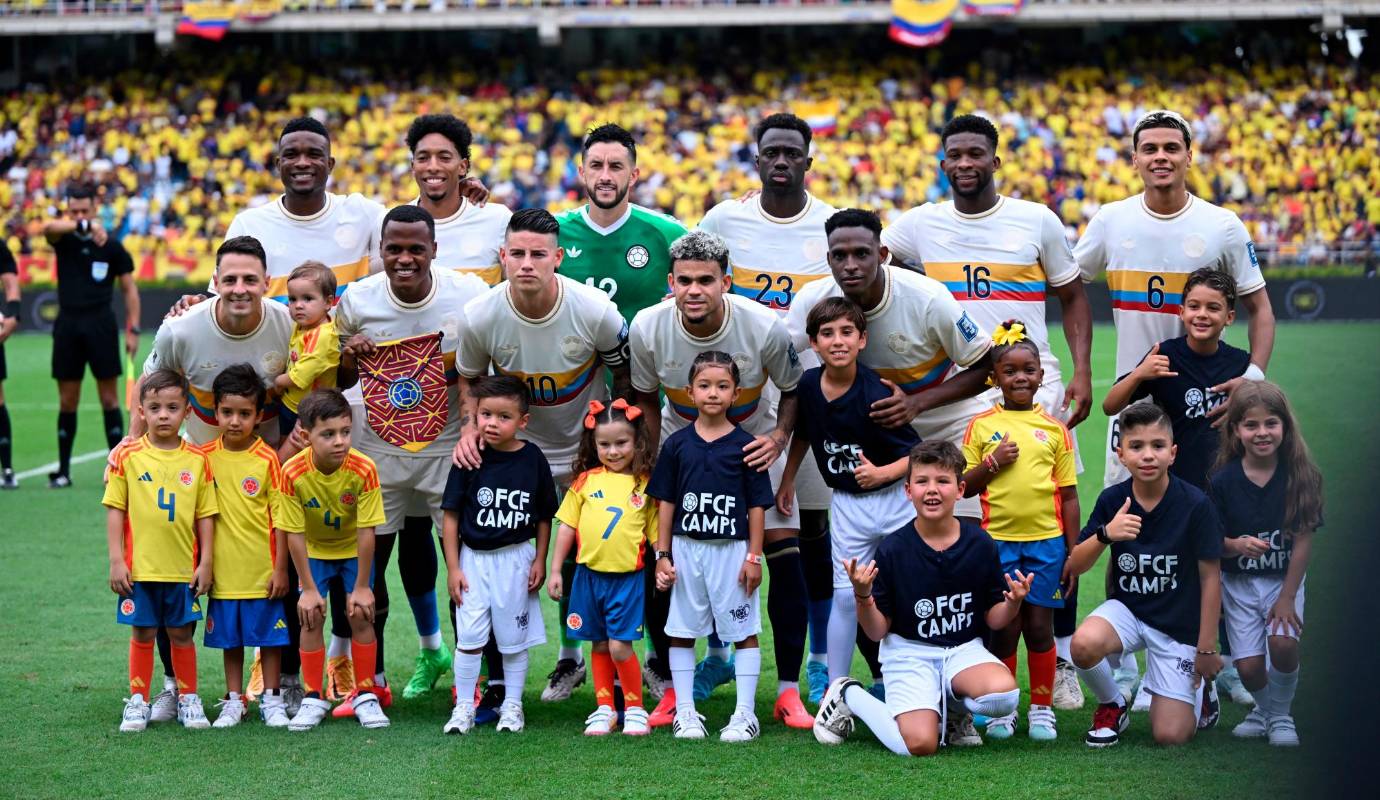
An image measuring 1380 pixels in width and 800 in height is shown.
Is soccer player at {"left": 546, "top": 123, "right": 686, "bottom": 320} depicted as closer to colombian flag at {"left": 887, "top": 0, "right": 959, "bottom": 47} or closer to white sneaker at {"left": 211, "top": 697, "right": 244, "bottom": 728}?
white sneaker at {"left": 211, "top": 697, "right": 244, "bottom": 728}

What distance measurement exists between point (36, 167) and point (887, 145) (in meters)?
18.1

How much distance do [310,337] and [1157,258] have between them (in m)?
3.43

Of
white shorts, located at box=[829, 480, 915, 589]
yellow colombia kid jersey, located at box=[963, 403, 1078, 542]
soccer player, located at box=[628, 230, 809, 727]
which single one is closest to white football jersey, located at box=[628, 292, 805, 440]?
soccer player, located at box=[628, 230, 809, 727]

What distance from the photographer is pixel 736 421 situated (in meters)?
6.05

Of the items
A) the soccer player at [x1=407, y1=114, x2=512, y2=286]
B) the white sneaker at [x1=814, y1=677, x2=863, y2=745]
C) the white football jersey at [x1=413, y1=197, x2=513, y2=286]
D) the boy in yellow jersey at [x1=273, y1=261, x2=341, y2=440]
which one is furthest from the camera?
the white football jersey at [x1=413, y1=197, x2=513, y2=286]

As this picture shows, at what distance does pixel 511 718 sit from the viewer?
5.74m

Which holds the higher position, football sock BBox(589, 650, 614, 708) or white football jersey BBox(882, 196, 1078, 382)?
white football jersey BBox(882, 196, 1078, 382)

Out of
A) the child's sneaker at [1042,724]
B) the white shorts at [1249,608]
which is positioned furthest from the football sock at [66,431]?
the white shorts at [1249,608]

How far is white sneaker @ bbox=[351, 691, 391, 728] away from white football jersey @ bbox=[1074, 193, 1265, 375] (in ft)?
10.8

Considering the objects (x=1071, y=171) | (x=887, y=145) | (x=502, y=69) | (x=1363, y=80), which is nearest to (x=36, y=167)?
(x=502, y=69)

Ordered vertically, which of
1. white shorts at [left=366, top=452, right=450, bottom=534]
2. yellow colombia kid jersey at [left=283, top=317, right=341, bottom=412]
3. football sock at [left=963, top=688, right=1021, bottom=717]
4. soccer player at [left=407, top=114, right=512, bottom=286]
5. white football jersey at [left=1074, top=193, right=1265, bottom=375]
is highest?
soccer player at [left=407, top=114, right=512, bottom=286]

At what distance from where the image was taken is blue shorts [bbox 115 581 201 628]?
5.70m

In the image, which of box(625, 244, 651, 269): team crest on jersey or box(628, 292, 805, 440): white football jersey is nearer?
box(628, 292, 805, 440): white football jersey

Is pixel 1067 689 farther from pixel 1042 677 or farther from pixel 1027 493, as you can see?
pixel 1027 493
